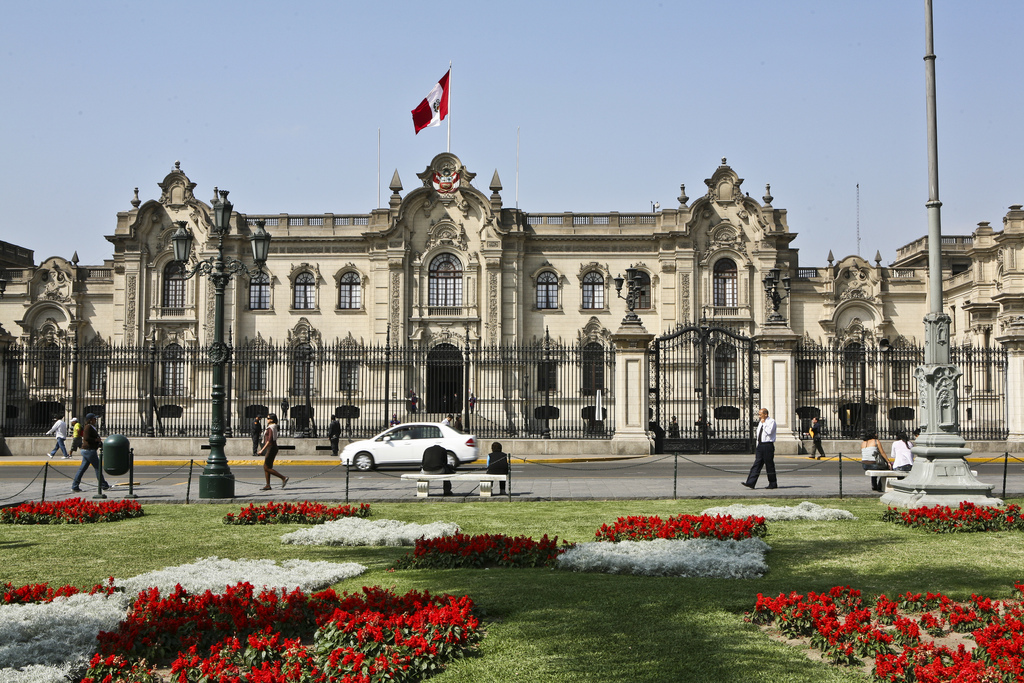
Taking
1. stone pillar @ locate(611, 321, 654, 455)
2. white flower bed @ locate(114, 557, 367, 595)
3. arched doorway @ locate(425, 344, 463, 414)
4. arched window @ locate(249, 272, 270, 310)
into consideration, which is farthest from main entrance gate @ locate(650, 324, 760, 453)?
arched window @ locate(249, 272, 270, 310)

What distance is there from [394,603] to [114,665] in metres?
2.06

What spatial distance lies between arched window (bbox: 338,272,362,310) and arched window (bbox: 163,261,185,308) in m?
8.91

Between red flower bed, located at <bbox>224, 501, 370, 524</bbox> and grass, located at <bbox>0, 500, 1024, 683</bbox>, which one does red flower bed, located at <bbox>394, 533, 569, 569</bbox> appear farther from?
red flower bed, located at <bbox>224, 501, 370, 524</bbox>

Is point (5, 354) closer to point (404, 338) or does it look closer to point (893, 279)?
point (404, 338)

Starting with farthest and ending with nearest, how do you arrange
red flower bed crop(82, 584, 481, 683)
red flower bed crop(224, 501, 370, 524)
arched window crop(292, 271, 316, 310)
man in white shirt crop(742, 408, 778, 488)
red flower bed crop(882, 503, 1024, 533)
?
1. arched window crop(292, 271, 316, 310)
2. man in white shirt crop(742, 408, 778, 488)
3. red flower bed crop(224, 501, 370, 524)
4. red flower bed crop(882, 503, 1024, 533)
5. red flower bed crop(82, 584, 481, 683)

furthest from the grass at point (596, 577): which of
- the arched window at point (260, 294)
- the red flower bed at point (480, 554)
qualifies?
the arched window at point (260, 294)

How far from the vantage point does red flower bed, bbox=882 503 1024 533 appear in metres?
12.1

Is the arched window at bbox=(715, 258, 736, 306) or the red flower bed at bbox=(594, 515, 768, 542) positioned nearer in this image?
the red flower bed at bbox=(594, 515, 768, 542)

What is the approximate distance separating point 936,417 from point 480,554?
8.37 m

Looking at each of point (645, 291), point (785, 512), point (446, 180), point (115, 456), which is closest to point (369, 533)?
point (785, 512)

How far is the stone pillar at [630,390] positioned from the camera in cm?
2761

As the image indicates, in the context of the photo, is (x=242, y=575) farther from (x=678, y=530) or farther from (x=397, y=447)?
(x=397, y=447)

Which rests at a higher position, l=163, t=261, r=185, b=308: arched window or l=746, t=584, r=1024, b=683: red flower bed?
l=163, t=261, r=185, b=308: arched window

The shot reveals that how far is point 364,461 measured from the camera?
24.3m
